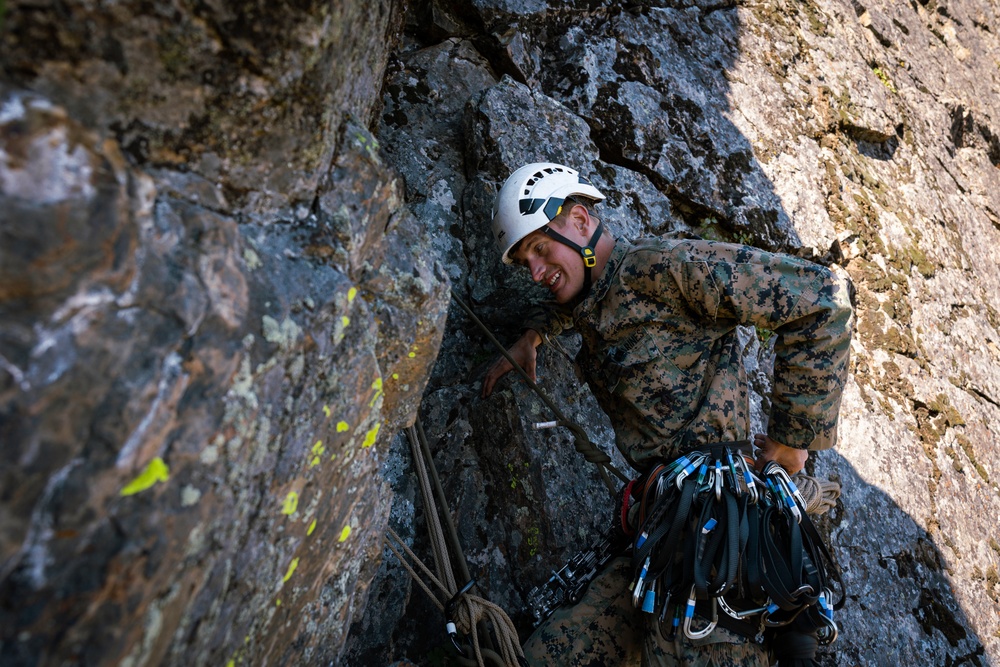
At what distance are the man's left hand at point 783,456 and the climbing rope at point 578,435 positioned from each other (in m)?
0.75

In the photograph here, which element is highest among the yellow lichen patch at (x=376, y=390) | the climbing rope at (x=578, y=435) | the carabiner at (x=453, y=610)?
the yellow lichen patch at (x=376, y=390)

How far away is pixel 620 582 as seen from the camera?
321 centimetres

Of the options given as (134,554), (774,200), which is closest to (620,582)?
(134,554)

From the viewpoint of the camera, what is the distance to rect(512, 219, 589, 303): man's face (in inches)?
131

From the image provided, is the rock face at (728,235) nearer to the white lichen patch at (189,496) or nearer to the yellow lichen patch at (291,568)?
the yellow lichen patch at (291,568)

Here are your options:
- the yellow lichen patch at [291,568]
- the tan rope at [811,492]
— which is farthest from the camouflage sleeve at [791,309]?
the yellow lichen patch at [291,568]

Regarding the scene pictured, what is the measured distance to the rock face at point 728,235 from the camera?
3834mm

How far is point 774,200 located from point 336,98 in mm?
3775

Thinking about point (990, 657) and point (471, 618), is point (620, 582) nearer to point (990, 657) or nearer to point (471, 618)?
point (471, 618)

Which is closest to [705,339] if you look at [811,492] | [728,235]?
[811,492]

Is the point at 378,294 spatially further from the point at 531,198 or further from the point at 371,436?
the point at 531,198

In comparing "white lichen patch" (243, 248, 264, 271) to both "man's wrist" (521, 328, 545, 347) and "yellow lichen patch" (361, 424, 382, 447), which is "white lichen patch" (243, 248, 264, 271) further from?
"man's wrist" (521, 328, 545, 347)

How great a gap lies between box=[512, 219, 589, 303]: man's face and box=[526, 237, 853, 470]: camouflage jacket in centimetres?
13

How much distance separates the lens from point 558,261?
3.33m
